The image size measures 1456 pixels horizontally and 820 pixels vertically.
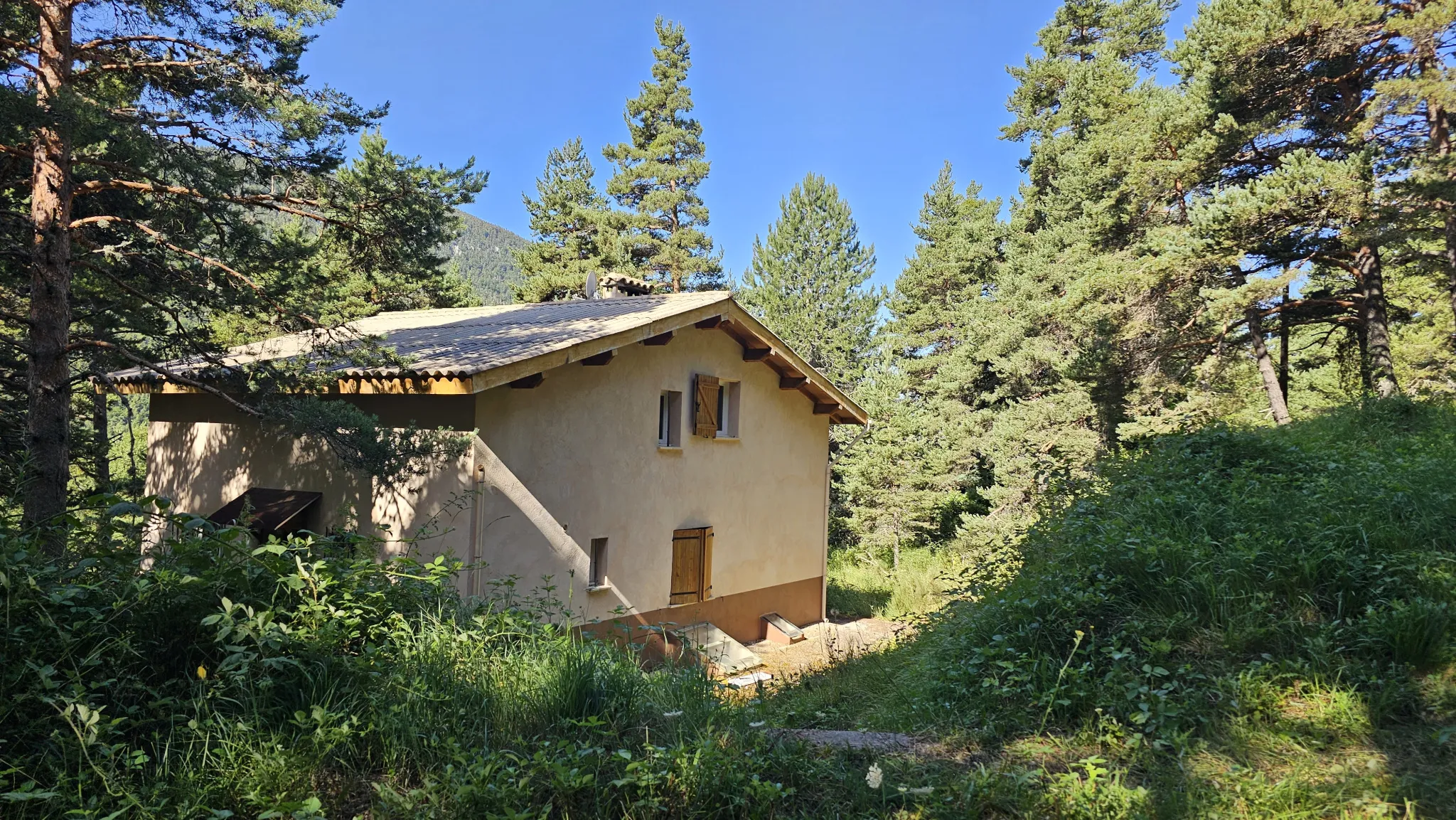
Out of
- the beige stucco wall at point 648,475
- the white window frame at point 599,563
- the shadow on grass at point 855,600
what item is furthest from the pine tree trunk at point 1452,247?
the white window frame at point 599,563

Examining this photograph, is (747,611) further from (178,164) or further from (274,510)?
(178,164)

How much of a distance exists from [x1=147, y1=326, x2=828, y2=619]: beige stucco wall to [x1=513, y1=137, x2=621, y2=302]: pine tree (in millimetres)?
16200

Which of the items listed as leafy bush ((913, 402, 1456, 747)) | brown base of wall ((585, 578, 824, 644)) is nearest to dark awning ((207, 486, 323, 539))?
brown base of wall ((585, 578, 824, 644))

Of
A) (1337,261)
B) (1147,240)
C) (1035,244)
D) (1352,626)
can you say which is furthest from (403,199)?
(1035,244)

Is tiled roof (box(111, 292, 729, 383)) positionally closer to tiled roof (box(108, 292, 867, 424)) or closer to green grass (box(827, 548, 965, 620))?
tiled roof (box(108, 292, 867, 424))

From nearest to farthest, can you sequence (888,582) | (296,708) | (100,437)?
(296,708)
(100,437)
(888,582)

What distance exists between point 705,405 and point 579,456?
2.80m

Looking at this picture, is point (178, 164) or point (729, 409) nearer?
point (178, 164)

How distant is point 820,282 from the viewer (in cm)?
3186

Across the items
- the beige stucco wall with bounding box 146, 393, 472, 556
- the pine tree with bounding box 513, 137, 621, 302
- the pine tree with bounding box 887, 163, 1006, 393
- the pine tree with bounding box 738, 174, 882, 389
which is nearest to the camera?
the beige stucco wall with bounding box 146, 393, 472, 556

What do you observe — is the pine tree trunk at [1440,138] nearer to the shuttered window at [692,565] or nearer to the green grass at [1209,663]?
the green grass at [1209,663]

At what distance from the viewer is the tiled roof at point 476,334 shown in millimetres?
8172

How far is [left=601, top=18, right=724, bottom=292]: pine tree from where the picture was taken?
28969mm

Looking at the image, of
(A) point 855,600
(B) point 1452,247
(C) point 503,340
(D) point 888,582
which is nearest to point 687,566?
(C) point 503,340
